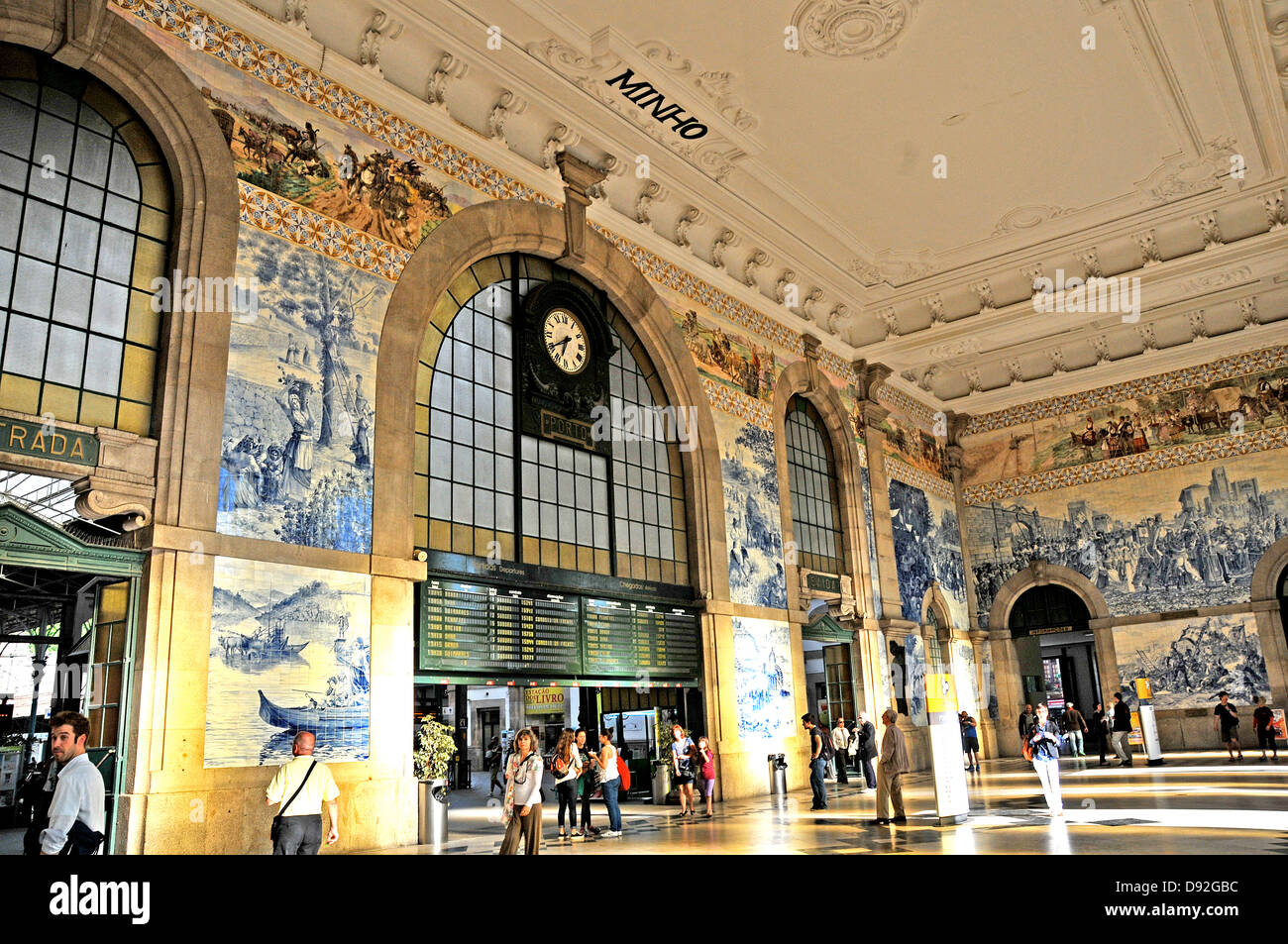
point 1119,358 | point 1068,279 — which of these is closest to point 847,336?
point 1068,279

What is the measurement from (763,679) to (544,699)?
33.6ft

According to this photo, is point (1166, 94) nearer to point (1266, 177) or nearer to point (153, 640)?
point (1266, 177)

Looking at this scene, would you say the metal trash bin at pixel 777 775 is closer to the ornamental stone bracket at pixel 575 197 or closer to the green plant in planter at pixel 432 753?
the green plant in planter at pixel 432 753

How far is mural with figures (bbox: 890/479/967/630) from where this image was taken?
2452 cm

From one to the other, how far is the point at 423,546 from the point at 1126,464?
2121 centimetres

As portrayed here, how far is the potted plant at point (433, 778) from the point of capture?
1098 centimetres

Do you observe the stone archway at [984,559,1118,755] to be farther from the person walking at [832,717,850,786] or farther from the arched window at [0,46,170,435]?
the arched window at [0,46,170,435]

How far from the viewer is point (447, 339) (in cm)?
1349

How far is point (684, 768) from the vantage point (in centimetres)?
1381

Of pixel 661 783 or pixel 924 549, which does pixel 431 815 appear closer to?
pixel 661 783

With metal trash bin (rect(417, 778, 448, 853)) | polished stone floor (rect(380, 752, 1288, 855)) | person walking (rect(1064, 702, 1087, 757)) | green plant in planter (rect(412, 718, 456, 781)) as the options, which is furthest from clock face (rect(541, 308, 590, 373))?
person walking (rect(1064, 702, 1087, 757))

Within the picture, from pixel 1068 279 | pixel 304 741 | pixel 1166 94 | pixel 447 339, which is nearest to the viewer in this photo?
pixel 304 741

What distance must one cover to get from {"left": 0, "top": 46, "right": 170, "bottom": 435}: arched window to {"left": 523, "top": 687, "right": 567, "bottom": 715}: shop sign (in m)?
17.7

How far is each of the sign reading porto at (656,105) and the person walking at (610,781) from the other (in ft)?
32.3
